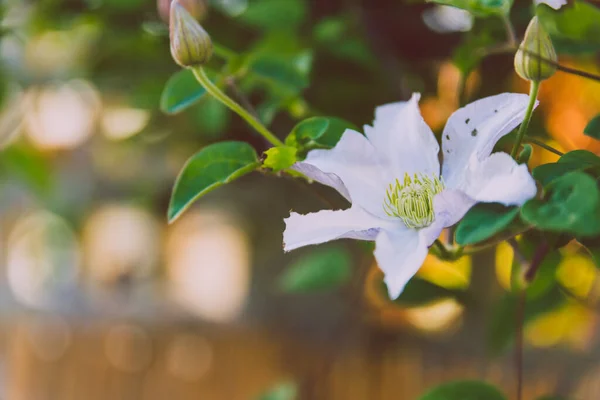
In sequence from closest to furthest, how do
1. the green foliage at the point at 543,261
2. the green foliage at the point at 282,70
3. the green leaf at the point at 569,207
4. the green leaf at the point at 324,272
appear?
the green leaf at the point at 569,207
the green foliage at the point at 543,261
the green foliage at the point at 282,70
the green leaf at the point at 324,272

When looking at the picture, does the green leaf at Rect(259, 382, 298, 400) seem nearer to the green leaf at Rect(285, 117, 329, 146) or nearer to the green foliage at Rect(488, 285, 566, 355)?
the green foliage at Rect(488, 285, 566, 355)

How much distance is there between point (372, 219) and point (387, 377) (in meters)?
0.53

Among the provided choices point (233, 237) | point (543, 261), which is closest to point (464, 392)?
point (543, 261)

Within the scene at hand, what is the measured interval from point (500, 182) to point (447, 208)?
0.07 ft

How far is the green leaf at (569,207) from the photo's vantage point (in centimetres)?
20

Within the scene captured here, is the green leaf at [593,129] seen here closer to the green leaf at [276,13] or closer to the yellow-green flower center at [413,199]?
the yellow-green flower center at [413,199]

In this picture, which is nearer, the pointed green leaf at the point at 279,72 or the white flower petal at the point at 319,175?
the white flower petal at the point at 319,175

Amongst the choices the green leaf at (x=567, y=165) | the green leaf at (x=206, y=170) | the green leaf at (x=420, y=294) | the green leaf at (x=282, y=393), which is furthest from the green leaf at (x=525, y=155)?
the green leaf at (x=282, y=393)

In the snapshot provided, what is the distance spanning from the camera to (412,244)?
242 millimetres

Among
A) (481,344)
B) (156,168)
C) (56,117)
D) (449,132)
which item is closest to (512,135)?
(449,132)

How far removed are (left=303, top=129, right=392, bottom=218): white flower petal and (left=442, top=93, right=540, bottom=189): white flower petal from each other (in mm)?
29

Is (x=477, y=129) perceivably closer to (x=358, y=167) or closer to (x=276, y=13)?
(x=358, y=167)

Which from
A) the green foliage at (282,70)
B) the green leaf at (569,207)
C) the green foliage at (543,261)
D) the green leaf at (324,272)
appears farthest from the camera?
the green leaf at (324,272)

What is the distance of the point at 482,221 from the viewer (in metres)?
0.23
